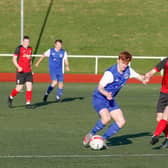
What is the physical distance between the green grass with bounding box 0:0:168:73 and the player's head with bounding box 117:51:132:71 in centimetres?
2075

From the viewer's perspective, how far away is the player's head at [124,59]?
9.13 m

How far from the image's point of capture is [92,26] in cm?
3669

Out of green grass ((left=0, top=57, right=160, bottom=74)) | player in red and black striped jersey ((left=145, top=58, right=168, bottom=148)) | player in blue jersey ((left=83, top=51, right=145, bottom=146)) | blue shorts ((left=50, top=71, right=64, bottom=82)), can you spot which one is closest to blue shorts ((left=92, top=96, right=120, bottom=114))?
player in blue jersey ((left=83, top=51, right=145, bottom=146))

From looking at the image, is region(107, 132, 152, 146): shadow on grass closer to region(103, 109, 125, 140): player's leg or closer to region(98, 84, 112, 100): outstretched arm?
region(103, 109, 125, 140): player's leg

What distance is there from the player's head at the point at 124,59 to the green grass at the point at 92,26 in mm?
20753

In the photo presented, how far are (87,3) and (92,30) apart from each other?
4895 mm

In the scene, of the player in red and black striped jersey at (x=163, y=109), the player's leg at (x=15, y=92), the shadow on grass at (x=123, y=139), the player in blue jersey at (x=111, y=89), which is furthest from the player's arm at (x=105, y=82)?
the player's leg at (x=15, y=92)

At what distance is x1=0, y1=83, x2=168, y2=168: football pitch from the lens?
8750 millimetres

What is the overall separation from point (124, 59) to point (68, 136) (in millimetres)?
2537

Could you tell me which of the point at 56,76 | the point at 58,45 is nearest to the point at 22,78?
the point at 58,45

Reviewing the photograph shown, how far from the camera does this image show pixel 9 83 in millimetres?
22453

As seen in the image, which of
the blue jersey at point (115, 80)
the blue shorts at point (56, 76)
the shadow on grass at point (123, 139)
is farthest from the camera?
the blue shorts at point (56, 76)

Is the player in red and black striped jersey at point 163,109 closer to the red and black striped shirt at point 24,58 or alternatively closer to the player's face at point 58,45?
the red and black striped shirt at point 24,58

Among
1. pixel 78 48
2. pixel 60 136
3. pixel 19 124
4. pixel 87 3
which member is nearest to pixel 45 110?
pixel 19 124
